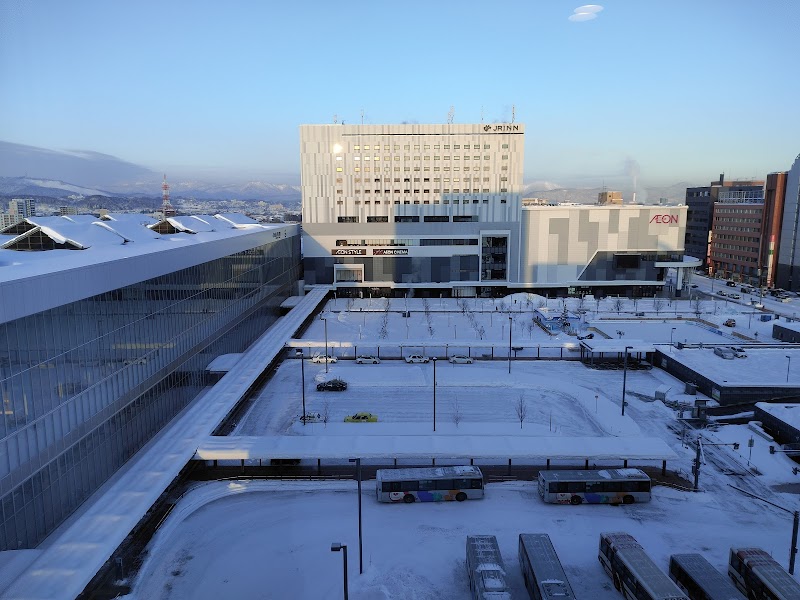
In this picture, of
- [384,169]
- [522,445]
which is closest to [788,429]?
[522,445]

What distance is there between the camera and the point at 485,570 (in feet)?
39.3

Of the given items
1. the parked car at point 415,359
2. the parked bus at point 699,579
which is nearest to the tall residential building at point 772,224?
the parked car at point 415,359

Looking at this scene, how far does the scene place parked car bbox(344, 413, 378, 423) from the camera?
22469 mm

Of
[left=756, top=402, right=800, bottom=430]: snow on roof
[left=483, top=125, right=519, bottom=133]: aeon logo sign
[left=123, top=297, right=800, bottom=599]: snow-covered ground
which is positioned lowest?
[left=123, top=297, right=800, bottom=599]: snow-covered ground

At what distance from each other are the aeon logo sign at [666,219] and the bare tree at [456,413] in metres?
38.6

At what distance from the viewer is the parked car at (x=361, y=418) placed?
22.5 meters

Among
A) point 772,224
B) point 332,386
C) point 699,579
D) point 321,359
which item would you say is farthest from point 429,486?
point 772,224

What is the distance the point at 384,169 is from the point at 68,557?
1863 inches

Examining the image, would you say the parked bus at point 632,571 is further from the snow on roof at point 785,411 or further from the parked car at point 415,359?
the parked car at point 415,359

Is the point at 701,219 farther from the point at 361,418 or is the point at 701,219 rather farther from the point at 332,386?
the point at 361,418

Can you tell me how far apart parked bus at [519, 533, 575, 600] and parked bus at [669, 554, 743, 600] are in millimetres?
2561

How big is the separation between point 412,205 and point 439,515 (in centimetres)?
4256

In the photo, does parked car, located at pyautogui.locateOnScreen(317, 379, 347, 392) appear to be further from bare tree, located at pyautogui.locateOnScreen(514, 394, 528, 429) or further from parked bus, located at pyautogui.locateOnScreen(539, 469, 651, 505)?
parked bus, located at pyautogui.locateOnScreen(539, 469, 651, 505)

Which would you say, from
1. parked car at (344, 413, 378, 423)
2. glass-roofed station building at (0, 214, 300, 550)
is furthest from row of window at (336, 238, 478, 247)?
parked car at (344, 413, 378, 423)
